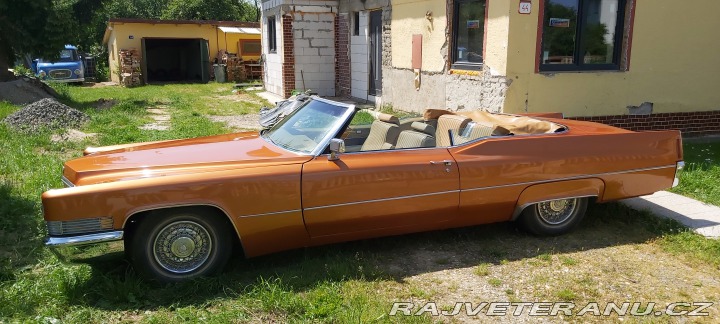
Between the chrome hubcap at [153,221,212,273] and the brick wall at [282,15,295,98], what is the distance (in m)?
11.7

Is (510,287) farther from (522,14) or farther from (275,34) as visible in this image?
(275,34)

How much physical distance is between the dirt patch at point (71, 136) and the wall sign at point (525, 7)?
730 centimetres

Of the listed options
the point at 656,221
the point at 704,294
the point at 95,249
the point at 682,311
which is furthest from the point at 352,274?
the point at 656,221

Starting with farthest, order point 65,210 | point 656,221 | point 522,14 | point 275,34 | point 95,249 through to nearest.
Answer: point 275,34, point 522,14, point 656,221, point 95,249, point 65,210

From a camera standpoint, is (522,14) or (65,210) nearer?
(65,210)

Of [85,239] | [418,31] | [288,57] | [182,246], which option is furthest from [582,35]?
[288,57]

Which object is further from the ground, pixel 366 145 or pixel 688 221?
pixel 366 145

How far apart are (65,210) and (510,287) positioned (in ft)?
9.68

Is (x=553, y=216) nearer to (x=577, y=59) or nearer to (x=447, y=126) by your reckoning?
(x=447, y=126)

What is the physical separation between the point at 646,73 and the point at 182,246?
315 inches

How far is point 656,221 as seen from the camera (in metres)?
5.17

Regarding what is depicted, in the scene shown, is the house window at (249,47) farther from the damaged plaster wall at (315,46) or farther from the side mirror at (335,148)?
the side mirror at (335,148)

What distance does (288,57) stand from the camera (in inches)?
591

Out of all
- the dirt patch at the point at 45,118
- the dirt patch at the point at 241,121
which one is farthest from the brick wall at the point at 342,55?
the dirt patch at the point at 45,118
